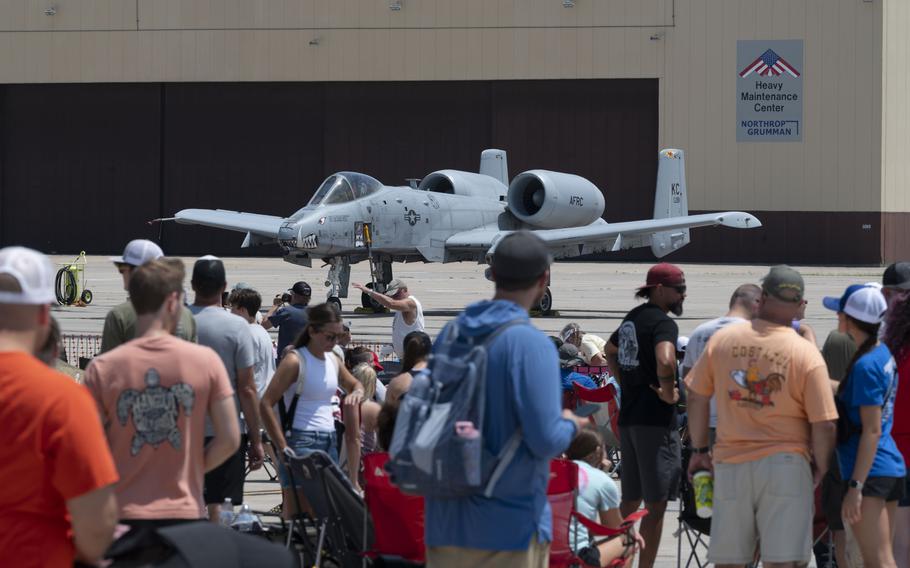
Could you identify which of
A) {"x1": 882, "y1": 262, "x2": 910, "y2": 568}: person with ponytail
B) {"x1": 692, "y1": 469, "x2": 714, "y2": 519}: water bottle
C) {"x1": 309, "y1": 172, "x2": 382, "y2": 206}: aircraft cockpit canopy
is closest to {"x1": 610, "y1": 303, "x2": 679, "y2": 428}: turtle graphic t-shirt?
{"x1": 692, "y1": 469, "x2": 714, "y2": 519}: water bottle

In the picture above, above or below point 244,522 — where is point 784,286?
above

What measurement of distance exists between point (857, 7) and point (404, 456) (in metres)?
43.3

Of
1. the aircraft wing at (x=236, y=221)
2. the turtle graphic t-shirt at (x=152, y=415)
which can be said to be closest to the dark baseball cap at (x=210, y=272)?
the turtle graphic t-shirt at (x=152, y=415)

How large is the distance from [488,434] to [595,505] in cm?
220

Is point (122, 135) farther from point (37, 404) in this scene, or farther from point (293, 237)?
point (37, 404)

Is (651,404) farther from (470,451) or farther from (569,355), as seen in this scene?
(569,355)

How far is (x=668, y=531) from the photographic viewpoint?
27.9 feet

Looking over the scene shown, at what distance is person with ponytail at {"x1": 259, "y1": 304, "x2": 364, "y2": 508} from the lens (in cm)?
715

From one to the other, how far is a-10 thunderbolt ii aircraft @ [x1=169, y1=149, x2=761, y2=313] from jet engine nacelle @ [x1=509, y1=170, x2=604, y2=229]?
0.07ft

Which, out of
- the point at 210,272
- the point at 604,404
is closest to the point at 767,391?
the point at 210,272

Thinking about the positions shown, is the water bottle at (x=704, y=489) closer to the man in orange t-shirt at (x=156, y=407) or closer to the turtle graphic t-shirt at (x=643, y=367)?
the turtle graphic t-shirt at (x=643, y=367)

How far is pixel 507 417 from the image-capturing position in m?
4.46

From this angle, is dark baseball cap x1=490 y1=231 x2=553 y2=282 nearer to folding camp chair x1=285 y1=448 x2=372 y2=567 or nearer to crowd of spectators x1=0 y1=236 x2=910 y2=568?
crowd of spectators x1=0 y1=236 x2=910 y2=568

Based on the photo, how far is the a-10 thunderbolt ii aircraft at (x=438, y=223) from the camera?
23.9 meters
